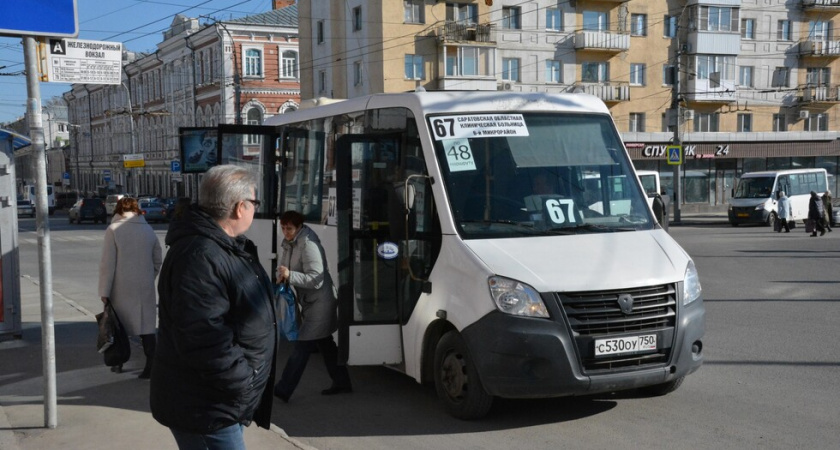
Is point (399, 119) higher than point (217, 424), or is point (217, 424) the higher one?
point (399, 119)

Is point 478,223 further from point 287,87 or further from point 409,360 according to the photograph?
point 287,87

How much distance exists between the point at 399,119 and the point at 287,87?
51133mm

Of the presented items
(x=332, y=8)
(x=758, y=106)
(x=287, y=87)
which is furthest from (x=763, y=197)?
(x=287, y=87)

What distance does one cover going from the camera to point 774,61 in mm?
51688

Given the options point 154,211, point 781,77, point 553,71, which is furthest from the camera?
point 781,77

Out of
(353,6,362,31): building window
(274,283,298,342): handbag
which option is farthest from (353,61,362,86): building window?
(274,283,298,342): handbag

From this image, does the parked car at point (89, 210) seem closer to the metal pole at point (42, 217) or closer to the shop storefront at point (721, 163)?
the shop storefront at point (721, 163)

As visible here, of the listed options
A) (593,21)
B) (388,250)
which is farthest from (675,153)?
(388,250)

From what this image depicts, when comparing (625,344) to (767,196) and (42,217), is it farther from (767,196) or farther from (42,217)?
(767,196)

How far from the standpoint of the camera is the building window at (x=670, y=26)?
49347 mm

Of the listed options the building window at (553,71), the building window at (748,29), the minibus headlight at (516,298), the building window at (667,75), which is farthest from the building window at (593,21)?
the minibus headlight at (516,298)

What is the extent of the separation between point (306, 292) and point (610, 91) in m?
42.4

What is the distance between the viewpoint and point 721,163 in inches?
2015

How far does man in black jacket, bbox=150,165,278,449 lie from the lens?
11.0ft
